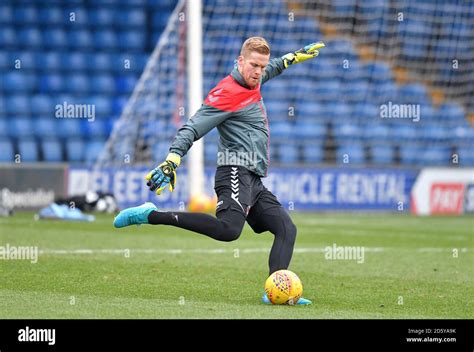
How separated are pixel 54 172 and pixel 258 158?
11346 millimetres

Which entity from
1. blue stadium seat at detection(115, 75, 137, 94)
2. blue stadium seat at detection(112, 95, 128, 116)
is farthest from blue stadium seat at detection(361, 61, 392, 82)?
blue stadium seat at detection(112, 95, 128, 116)

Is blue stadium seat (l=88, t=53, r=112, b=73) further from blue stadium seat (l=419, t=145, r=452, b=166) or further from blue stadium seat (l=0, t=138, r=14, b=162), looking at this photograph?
blue stadium seat (l=419, t=145, r=452, b=166)

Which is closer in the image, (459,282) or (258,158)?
(258,158)

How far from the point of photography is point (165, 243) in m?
12.5

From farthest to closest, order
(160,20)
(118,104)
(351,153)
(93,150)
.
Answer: (160,20)
(118,104)
(351,153)
(93,150)

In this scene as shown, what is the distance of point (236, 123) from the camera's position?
7527mm

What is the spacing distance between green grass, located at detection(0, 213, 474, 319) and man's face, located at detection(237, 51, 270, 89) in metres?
1.68

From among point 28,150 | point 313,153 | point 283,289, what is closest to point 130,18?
point 28,150

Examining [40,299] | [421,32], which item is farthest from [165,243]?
[421,32]

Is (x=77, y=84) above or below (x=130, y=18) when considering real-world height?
below

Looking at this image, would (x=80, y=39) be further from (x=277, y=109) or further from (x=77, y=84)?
(x=277, y=109)

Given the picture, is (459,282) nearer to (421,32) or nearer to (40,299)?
(40,299)

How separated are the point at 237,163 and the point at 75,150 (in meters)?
13.6

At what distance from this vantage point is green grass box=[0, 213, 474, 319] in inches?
269
